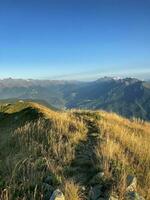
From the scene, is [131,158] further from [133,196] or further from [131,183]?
[133,196]

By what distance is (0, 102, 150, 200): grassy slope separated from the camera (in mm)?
8086

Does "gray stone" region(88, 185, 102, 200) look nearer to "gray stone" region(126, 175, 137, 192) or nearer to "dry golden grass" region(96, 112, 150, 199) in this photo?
"dry golden grass" region(96, 112, 150, 199)

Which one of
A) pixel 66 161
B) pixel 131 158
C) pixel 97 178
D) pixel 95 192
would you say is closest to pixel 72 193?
pixel 95 192

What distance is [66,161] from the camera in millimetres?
10070

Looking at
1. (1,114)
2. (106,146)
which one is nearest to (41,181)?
(106,146)

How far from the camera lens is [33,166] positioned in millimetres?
9609

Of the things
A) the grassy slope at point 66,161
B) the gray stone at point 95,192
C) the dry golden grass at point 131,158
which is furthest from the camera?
the dry golden grass at point 131,158

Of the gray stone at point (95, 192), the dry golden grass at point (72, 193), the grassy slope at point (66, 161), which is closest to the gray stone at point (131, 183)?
the grassy slope at point (66, 161)

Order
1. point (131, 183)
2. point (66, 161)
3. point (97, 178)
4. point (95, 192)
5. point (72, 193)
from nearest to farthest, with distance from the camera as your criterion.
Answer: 1. point (72, 193)
2. point (95, 192)
3. point (131, 183)
4. point (97, 178)
5. point (66, 161)

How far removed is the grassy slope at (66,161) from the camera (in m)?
8.09

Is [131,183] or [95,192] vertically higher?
[131,183]

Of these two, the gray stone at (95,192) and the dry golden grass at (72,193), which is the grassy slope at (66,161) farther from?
the gray stone at (95,192)

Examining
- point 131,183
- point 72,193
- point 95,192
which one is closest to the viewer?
point 72,193

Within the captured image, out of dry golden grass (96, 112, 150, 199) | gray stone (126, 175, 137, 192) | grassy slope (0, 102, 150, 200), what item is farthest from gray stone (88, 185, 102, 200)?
gray stone (126, 175, 137, 192)
